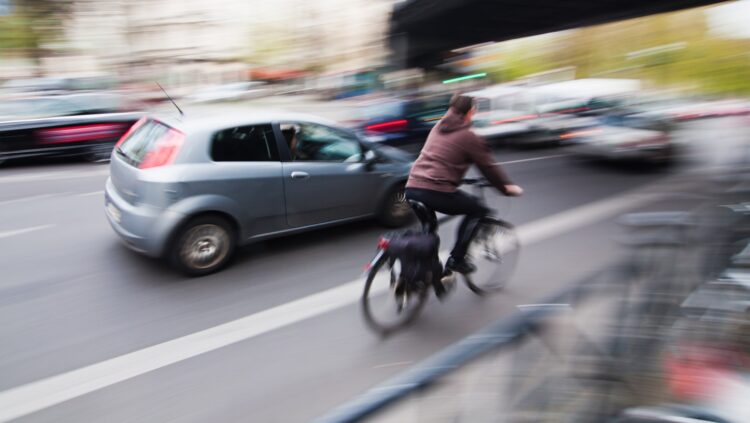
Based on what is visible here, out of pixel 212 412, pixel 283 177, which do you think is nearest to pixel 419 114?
pixel 283 177

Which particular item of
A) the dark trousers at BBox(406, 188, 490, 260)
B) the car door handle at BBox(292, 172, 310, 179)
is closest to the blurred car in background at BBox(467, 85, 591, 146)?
the car door handle at BBox(292, 172, 310, 179)

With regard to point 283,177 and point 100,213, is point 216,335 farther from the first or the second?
point 100,213

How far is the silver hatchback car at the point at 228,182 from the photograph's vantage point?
16.5 feet

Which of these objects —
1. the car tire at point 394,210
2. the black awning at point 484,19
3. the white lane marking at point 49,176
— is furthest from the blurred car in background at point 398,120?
the white lane marking at point 49,176

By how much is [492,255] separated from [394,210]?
1.98m

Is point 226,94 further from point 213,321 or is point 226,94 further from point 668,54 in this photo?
point 213,321

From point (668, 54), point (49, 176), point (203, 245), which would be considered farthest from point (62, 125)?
point (668, 54)

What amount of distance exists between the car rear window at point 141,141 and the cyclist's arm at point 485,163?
3.02 m

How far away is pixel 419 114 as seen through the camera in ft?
37.9

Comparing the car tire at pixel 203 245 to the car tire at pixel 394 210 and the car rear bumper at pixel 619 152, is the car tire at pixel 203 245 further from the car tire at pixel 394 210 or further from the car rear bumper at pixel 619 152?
the car rear bumper at pixel 619 152

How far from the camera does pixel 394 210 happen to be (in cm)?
664

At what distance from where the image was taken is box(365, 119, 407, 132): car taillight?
11.2 meters

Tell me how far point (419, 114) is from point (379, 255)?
788 centimetres

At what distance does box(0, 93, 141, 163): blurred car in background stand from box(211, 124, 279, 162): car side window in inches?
287
